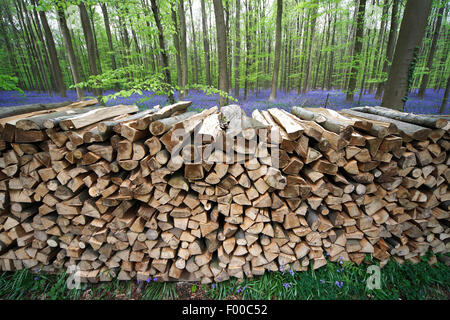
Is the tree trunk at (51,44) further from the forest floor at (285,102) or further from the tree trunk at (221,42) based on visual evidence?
the tree trunk at (221,42)

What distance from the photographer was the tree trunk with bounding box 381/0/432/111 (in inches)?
155

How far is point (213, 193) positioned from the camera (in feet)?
7.03

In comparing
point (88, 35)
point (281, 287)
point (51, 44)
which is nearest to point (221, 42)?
point (88, 35)

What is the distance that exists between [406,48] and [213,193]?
18.4 feet

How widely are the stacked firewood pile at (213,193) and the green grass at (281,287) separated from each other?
0.15 m

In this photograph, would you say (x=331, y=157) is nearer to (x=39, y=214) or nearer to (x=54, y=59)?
(x=39, y=214)

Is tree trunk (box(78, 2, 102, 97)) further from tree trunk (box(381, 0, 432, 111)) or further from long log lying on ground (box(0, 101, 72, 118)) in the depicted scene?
tree trunk (box(381, 0, 432, 111))

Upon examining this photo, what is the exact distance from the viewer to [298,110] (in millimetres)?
3293

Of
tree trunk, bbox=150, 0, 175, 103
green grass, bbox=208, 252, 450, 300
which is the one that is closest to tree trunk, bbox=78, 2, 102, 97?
tree trunk, bbox=150, 0, 175, 103

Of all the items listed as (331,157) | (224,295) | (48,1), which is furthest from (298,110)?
(48,1)

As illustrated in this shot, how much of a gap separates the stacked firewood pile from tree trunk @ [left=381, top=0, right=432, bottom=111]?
2.59 meters

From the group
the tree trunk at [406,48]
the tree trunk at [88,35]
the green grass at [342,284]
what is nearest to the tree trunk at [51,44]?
the tree trunk at [88,35]

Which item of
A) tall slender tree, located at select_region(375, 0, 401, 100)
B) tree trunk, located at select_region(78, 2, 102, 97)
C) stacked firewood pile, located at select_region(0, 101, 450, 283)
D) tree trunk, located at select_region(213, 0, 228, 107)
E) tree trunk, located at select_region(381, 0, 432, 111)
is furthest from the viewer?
tall slender tree, located at select_region(375, 0, 401, 100)
